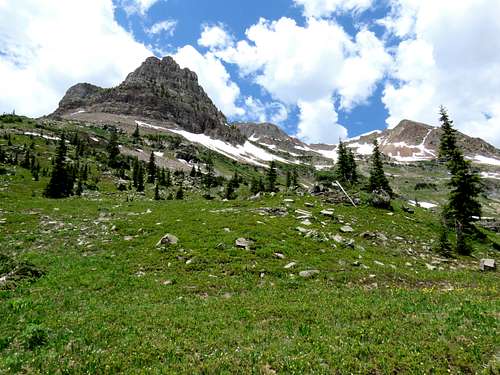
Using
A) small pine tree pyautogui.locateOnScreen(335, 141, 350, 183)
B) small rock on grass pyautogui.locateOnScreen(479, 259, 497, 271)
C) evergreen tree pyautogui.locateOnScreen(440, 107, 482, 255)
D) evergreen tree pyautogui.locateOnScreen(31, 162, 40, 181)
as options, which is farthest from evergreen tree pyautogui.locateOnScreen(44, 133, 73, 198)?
small rock on grass pyautogui.locateOnScreen(479, 259, 497, 271)

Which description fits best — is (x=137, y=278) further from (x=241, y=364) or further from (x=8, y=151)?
(x=8, y=151)

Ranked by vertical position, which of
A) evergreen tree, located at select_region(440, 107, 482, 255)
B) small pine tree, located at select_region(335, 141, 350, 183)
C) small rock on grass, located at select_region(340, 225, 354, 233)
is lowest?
small rock on grass, located at select_region(340, 225, 354, 233)

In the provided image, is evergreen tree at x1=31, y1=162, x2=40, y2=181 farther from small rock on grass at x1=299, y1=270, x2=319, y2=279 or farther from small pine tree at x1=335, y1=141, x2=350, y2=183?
small rock on grass at x1=299, y1=270, x2=319, y2=279

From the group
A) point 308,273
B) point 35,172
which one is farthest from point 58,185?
point 308,273

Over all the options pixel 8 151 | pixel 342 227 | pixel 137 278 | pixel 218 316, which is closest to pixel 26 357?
pixel 218 316

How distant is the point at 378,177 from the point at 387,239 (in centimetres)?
2973

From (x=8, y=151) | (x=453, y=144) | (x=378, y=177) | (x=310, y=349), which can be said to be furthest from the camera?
(x=8, y=151)

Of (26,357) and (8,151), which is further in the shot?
(8,151)

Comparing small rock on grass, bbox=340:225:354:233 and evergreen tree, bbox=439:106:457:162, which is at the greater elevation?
evergreen tree, bbox=439:106:457:162

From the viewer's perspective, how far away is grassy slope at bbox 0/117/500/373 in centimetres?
871

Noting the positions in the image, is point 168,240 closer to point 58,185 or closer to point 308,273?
point 308,273

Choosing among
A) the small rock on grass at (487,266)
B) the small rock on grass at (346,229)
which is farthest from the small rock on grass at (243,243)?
the small rock on grass at (487,266)

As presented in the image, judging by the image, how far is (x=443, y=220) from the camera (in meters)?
36.5

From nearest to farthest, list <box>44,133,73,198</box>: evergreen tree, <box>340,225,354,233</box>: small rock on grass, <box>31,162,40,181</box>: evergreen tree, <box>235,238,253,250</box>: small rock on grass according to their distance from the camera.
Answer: <box>235,238,253,250</box>: small rock on grass → <box>340,225,354,233</box>: small rock on grass → <box>44,133,73,198</box>: evergreen tree → <box>31,162,40,181</box>: evergreen tree
